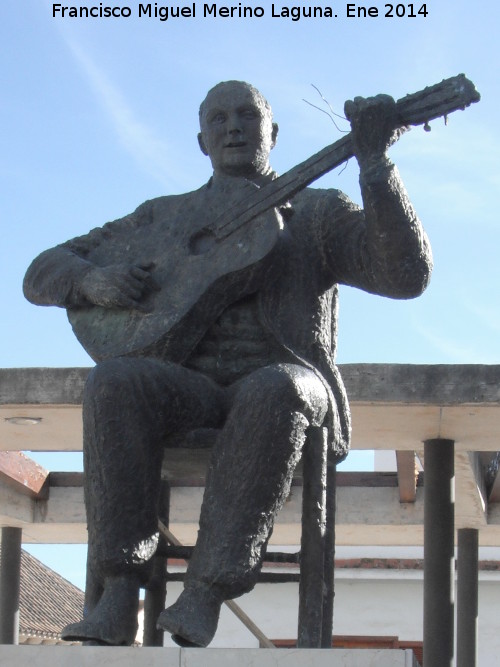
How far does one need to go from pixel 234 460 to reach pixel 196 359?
0.58 metres

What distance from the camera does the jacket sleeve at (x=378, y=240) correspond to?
199 inches

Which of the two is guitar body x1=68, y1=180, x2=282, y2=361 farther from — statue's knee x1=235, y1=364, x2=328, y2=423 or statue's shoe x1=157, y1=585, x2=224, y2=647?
statue's shoe x1=157, y1=585, x2=224, y2=647

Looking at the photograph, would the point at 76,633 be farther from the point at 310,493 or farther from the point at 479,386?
the point at 479,386

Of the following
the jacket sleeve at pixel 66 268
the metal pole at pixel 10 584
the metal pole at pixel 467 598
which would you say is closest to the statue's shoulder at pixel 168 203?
the jacket sleeve at pixel 66 268

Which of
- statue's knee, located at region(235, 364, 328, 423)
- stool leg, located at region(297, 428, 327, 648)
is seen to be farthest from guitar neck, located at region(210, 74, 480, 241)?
stool leg, located at region(297, 428, 327, 648)

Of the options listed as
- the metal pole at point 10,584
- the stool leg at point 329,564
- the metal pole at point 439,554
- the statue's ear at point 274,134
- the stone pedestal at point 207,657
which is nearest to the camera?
the stone pedestal at point 207,657

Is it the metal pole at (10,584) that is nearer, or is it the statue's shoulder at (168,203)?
the statue's shoulder at (168,203)

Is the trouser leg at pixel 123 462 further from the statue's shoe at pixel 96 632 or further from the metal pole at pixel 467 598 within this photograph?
the metal pole at pixel 467 598

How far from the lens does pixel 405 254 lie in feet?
16.9

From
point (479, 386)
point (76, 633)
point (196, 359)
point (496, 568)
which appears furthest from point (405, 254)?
point (496, 568)

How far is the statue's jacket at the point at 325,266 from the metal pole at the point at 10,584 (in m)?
9.31

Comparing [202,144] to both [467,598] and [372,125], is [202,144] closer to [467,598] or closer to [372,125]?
[372,125]

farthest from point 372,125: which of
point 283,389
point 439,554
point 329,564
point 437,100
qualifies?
point 439,554

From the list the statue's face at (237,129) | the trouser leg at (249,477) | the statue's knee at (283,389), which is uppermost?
the statue's face at (237,129)
